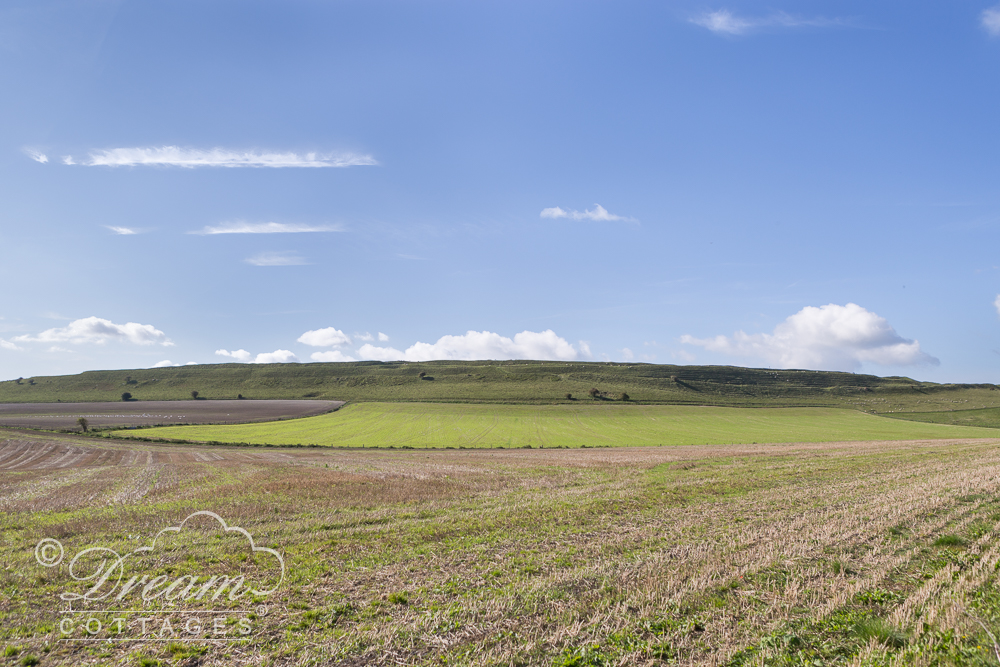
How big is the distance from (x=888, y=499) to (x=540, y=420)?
70.9 m

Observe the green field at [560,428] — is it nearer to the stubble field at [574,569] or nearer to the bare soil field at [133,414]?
the bare soil field at [133,414]

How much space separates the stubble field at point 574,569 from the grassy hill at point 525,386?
100593 millimetres

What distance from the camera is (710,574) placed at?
33.9 ft

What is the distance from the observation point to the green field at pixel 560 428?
62.9 metres

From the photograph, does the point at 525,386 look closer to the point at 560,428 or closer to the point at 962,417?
the point at 560,428

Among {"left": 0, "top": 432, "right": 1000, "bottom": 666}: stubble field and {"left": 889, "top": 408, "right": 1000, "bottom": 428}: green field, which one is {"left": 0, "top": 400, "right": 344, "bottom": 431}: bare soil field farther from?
{"left": 889, "top": 408, "right": 1000, "bottom": 428}: green field

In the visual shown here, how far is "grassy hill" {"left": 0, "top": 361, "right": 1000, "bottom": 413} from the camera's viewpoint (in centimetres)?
13000

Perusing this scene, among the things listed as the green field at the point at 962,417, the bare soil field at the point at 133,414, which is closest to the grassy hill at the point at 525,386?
the green field at the point at 962,417

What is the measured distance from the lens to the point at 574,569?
11.0 meters

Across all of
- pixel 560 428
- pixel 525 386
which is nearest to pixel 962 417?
pixel 560 428

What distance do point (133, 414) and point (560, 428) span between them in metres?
87.6

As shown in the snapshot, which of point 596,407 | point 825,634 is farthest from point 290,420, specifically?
point 825,634

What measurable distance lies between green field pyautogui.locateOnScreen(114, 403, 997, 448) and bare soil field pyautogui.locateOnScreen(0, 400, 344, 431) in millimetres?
8564

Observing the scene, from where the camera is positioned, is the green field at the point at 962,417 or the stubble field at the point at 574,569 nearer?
the stubble field at the point at 574,569
